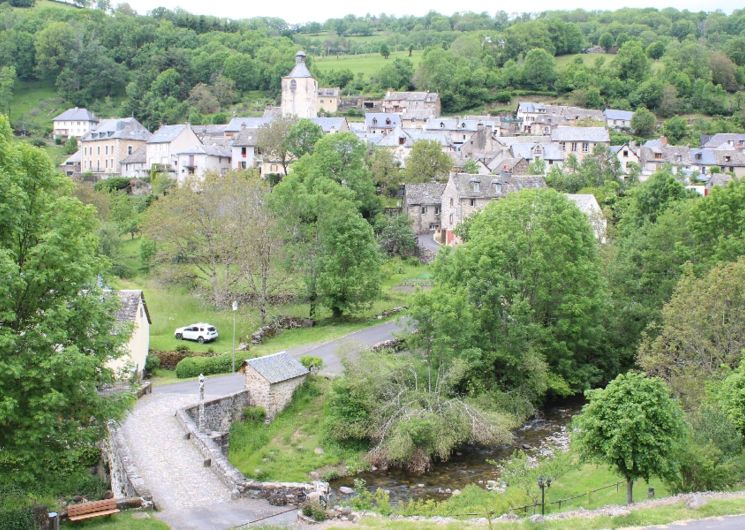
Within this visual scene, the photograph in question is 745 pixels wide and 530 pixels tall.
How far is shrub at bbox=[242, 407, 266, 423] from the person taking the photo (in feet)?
112

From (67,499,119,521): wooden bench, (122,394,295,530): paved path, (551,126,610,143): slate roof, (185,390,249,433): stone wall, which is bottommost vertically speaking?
(185,390,249,433): stone wall

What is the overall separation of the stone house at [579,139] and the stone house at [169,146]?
43.2 meters

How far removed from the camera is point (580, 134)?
3883 inches

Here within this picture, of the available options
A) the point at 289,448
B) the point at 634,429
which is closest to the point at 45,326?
the point at 634,429

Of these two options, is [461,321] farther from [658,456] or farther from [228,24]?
[228,24]

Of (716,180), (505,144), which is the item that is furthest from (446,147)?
(716,180)

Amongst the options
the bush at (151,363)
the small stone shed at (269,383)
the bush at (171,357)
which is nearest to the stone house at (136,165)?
the bush at (171,357)

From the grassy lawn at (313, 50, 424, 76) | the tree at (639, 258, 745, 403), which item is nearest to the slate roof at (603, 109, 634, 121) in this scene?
the grassy lawn at (313, 50, 424, 76)

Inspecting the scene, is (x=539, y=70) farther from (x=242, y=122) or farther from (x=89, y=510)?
(x=89, y=510)

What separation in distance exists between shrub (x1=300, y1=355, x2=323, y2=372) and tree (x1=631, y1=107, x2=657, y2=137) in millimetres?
94724

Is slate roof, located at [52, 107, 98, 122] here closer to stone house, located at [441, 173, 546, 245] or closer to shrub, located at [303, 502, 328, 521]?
stone house, located at [441, 173, 546, 245]

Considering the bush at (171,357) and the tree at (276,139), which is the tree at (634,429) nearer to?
the bush at (171,357)

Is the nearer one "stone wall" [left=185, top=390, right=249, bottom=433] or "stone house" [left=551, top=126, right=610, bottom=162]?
"stone wall" [left=185, top=390, right=249, bottom=433]

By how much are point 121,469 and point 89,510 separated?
4.10 m
